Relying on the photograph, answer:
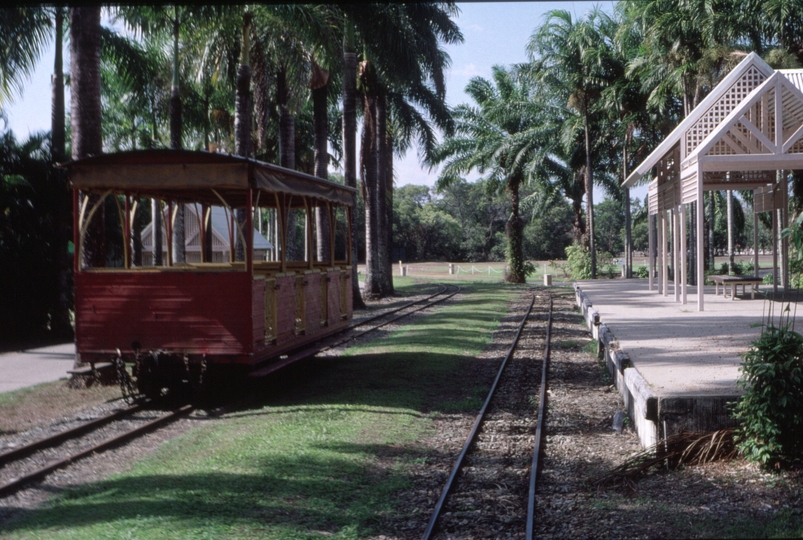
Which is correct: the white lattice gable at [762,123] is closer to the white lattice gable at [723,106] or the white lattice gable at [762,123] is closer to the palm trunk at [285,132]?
the white lattice gable at [723,106]

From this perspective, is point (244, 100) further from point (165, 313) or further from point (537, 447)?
point (537, 447)

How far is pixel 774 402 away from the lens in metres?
6.48

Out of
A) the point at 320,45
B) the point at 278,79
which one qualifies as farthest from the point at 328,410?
the point at 278,79

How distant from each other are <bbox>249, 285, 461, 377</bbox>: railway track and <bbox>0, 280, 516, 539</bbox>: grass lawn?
47cm

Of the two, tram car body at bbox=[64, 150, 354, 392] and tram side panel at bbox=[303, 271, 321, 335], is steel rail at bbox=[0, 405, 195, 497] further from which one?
tram side panel at bbox=[303, 271, 321, 335]

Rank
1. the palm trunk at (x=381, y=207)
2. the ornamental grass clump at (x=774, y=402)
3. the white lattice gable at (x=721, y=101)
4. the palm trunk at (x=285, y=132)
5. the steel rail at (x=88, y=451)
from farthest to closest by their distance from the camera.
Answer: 1. the palm trunk at (x=381, y=207)
2. the palm trunk at (x=285, y=132)
3. the white lattice gable at (x=721, y=101)
4. the steel rail at (x=88, y=451)
5. the ornamental grass clump at (x=774, y=402)

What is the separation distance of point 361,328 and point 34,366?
7935 mm

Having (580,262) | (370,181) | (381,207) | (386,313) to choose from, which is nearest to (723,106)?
(386,313)

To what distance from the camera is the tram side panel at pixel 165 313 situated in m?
9.59

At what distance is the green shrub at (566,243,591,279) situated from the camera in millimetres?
40250

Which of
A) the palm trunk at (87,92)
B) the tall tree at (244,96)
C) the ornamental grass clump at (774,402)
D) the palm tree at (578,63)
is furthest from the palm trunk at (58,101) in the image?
the palm tree at (578,63)

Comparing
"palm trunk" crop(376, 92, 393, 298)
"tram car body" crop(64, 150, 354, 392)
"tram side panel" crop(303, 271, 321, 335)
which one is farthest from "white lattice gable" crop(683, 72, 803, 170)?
"palm trunk" crop(376, 92, 393, 298)

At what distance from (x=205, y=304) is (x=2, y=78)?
12.3 meters

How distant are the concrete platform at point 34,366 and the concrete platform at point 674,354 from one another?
8730 mm
